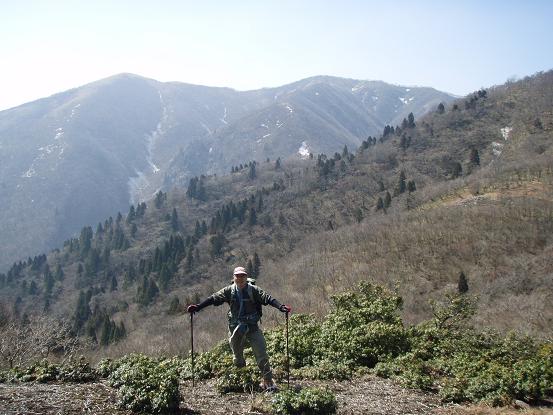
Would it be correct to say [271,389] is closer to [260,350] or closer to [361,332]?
[260,350]

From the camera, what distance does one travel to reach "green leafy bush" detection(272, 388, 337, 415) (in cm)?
846

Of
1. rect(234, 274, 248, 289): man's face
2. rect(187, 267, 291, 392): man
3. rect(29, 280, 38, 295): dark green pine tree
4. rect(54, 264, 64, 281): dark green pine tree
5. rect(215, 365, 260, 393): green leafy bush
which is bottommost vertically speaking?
rect(29, 280, 38, 295): dark green pine tree

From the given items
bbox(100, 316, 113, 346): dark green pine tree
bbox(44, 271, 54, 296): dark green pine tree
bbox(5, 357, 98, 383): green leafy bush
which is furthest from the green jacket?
bbox(44, 271, 54, 296): dark green pine tree

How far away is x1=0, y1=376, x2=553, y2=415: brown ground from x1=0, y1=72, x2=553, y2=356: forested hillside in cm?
1666

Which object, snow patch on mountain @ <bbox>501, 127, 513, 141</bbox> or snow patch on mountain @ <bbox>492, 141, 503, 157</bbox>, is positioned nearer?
snow patch on mountain @ <bbox>492, 141, 503, 157</bbox>

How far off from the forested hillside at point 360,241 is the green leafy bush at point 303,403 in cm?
1957

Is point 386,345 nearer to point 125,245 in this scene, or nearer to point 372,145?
point 372,145

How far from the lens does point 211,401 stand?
9.71m

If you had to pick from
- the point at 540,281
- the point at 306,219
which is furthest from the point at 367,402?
the point at 306,219

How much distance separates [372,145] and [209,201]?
6923cm

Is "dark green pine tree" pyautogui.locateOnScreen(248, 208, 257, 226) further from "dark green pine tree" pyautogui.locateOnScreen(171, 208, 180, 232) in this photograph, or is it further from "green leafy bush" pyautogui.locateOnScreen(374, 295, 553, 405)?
"green leafy bush" pyautogui.locateOnScreen(374, 295, 553, 405)

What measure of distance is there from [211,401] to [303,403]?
86.9 inches

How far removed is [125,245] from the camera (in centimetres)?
16888

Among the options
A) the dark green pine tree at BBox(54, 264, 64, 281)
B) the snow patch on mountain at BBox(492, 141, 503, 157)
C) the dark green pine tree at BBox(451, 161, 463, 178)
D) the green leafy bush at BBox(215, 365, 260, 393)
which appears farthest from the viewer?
the dark green pine tree at BBox(54, 264, 64, 281)
